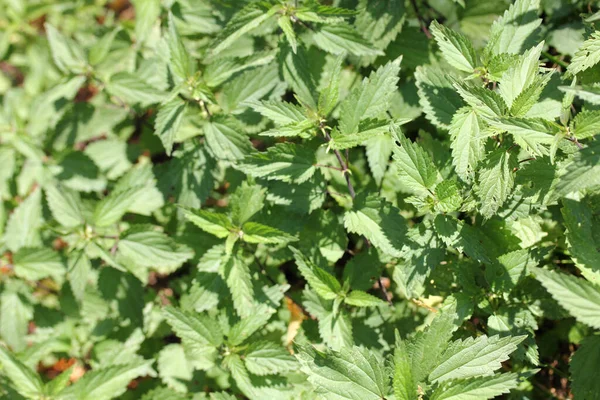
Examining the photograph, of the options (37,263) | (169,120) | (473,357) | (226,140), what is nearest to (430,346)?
(473,357)

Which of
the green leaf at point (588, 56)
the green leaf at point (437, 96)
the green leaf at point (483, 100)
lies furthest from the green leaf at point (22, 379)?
the green leaf at point (588, 56)

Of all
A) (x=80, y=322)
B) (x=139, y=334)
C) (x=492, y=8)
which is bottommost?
(x=80, y=322)

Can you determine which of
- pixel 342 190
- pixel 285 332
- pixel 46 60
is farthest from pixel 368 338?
pixel 46 60

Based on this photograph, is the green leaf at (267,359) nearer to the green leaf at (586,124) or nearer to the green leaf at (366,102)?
the green leaf at (366,102)

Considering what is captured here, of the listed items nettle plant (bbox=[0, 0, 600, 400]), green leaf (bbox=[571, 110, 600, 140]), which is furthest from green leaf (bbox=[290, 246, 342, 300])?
green leaf (bbox=[571, 110, 600, 140])

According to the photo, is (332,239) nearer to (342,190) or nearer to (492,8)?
(342,190)

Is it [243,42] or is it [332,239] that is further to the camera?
[243,42]
